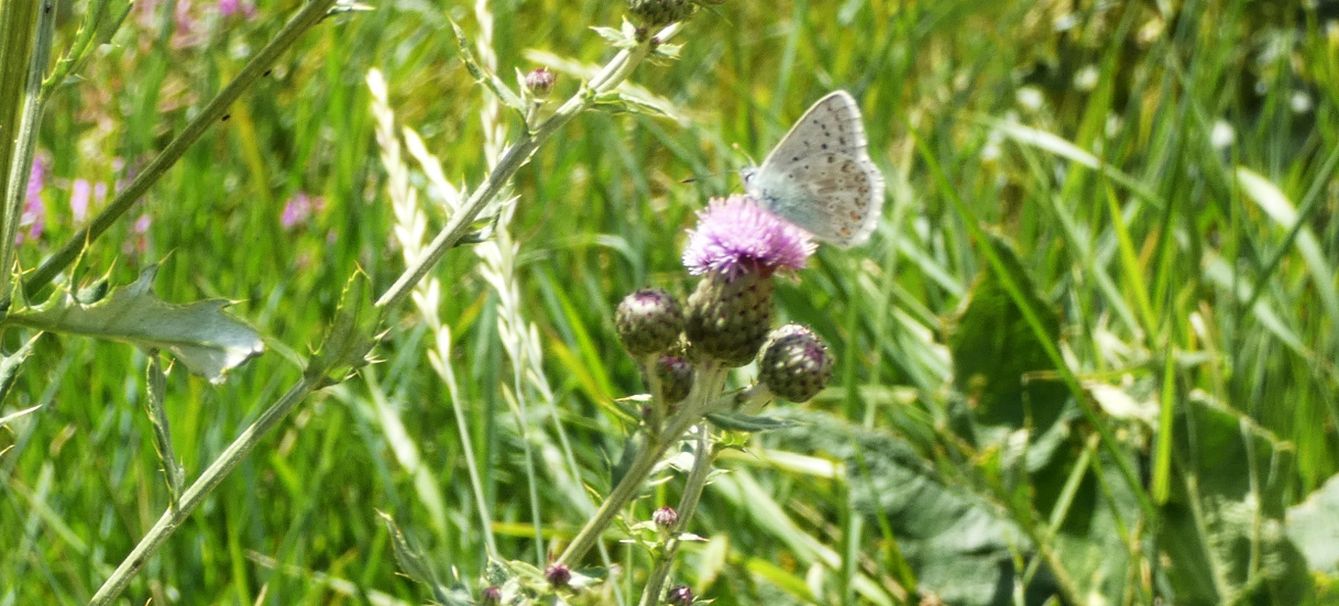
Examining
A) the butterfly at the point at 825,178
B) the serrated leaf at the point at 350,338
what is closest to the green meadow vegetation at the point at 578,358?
the serrated leaf at the point at 350,338

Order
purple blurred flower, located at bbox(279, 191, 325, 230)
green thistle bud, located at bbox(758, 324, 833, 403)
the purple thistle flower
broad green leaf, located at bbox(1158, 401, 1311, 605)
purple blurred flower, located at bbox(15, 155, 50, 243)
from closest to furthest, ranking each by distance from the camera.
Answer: green thistle bud, located at bbox(758, 324, 833, 403), the purple thistle flower, broad green leaf, located at bbox(1158, 401, 1311, 605), purple blurred flower, located at bbox(15, 155, 50, 243), purple blurred flower, located at bbox(279, 191, 325, 230)

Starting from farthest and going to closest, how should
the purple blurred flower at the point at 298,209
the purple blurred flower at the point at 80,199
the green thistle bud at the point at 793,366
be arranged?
the purple blurred flower at the point at 298,209, the purple blurred flower at the point at 80,199, the green thistle bud at the point at 793,366

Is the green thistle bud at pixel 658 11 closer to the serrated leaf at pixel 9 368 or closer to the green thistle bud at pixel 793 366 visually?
the green thistle bud at pixel 793 366

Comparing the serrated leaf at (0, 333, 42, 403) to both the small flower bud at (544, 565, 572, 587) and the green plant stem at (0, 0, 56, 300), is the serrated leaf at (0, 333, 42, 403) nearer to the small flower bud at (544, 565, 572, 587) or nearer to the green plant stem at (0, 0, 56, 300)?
the green plant stem at (0, 0, 56, 300)

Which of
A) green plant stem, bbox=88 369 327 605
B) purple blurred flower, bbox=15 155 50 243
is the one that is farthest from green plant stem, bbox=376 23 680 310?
purple blurred flower, bbox=15 155 50 243

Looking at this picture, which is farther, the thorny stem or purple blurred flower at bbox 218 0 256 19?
purple blurred flower at bbox 218 0 256 19
